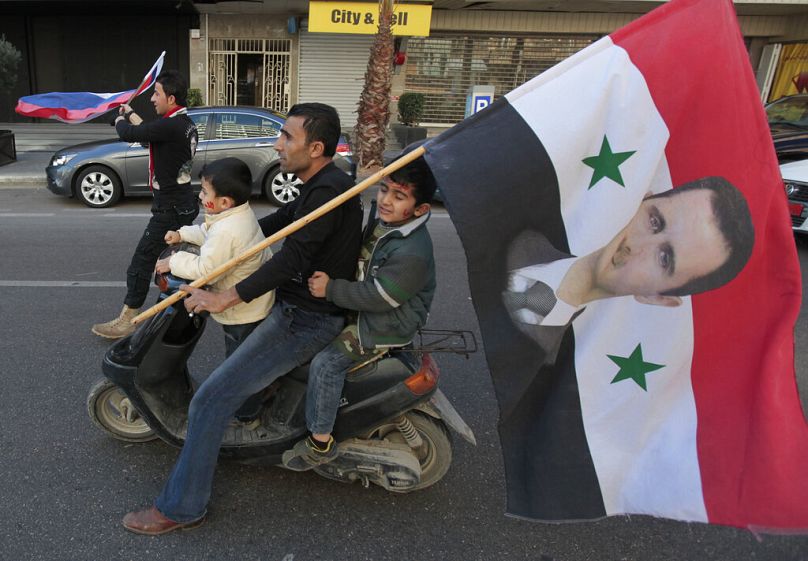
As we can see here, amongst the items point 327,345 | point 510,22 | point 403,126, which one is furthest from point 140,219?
point 510,22

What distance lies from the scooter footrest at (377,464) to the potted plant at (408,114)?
14.4m

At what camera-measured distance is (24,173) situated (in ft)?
36.4

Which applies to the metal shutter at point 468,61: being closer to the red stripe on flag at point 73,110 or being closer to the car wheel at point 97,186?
the car wheel at point 97,186

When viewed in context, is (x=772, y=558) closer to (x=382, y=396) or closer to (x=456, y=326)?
Answer: (x=382, y=396)

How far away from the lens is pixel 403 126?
17.2 meters

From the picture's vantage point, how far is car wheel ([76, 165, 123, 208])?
9.03 meters

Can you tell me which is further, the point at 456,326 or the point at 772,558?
the point at 456,326

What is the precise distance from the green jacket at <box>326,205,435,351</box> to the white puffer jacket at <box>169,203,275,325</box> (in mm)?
489

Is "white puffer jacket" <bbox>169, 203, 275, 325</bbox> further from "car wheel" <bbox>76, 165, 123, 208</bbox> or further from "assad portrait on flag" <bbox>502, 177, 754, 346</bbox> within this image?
"car wheel" <bbox>76, 165, 123, 208</bbox>

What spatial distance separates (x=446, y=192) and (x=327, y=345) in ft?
3.14

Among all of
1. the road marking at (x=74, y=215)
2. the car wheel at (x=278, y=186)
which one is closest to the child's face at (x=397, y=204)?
the road marking at (x=74, y=215)

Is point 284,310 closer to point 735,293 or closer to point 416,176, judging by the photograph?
point 416,176

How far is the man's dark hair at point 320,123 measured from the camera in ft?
7.69

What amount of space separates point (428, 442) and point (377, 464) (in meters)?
0.27
